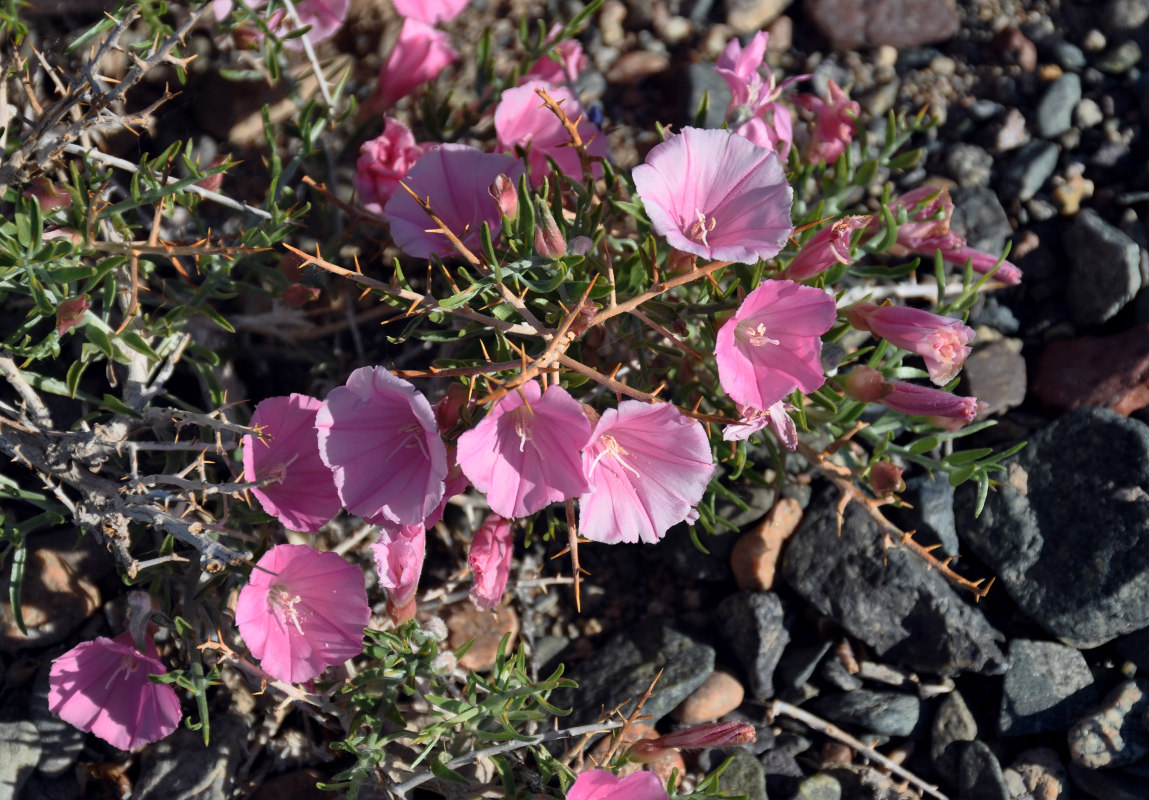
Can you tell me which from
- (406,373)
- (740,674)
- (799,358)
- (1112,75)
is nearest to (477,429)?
(406,373)

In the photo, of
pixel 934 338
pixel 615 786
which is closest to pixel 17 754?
pixel 615 786

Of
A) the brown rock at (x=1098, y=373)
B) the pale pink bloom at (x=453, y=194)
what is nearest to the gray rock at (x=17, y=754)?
the pale pink bloom at (x=453, y=194)

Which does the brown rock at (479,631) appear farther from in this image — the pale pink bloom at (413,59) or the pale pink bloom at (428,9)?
the pale pink bloom at (428,9)

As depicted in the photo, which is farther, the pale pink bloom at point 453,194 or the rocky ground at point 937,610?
the rocky ground at point 937,610

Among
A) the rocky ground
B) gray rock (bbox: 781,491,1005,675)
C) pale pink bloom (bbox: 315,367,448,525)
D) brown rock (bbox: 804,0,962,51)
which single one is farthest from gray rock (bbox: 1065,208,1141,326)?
pale pink bloom (bbox: 315,367,448,525)

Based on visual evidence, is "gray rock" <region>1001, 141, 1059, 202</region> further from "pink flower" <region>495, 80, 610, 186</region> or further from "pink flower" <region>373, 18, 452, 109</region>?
"pink flower" <region>373, 18, 452, 109</region>

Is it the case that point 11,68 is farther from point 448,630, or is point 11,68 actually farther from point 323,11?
point 448,630
